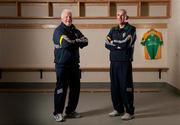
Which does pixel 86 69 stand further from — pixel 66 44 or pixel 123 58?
pixel 66 44

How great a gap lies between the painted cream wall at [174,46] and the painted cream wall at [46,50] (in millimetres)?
206

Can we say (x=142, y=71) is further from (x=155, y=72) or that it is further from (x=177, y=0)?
(x=177, y=0)

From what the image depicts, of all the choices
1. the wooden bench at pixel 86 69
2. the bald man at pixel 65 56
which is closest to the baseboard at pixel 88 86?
the wooden bench at pixel 86 69

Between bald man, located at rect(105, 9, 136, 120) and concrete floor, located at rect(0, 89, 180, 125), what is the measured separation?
0.33 meters

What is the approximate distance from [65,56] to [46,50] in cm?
258

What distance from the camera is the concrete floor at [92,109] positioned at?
455cm

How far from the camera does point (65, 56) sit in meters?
4.49

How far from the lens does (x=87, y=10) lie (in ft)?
22.8

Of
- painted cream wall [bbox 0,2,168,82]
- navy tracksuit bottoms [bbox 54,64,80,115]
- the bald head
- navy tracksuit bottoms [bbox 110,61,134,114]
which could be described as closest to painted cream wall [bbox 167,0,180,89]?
painted cream wall [bbox 0,2,168,82]

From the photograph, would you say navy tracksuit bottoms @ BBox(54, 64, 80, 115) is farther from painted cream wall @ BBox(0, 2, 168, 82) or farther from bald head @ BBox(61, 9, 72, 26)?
painted cream wall @ BBox(0, 2, 168, 82)

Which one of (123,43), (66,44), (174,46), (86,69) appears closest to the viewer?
(66,44)

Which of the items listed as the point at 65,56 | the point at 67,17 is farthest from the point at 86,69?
the point at 67,17

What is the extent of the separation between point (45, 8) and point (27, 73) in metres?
1.37

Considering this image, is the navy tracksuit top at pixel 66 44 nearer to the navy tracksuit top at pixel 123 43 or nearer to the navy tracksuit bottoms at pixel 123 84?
the navy tracksuit top at pixel 123 43
